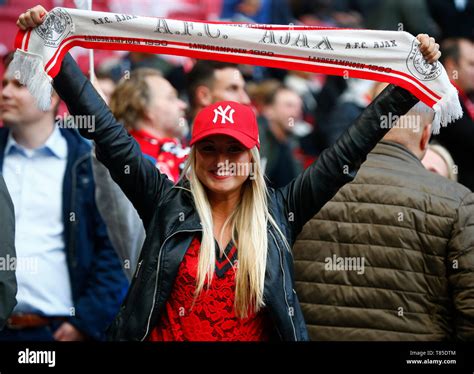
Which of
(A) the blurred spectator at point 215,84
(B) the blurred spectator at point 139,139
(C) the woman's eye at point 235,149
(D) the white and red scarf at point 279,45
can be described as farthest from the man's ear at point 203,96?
(C) the woman's eye at point 235,149

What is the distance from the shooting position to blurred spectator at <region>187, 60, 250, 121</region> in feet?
20.2

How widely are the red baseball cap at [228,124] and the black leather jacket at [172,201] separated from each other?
239 millimetres

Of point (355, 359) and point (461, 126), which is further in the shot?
point (461, 126)

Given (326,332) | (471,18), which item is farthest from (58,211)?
(471,18)

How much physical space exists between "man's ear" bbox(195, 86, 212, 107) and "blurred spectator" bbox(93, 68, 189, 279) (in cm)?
15

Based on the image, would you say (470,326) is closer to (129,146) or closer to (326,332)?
(326,332)

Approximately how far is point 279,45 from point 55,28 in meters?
0.91

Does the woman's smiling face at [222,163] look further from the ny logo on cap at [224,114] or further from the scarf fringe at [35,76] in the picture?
the scarf fringe at [35,76]

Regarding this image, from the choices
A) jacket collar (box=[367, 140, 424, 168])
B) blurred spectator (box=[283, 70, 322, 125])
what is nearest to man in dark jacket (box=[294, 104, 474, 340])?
jacket collar (box=[367, 140, 424, 168])

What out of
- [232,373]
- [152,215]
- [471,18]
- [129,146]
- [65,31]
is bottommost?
[232,373]

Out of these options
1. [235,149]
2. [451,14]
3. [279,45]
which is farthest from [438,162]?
[451,14]

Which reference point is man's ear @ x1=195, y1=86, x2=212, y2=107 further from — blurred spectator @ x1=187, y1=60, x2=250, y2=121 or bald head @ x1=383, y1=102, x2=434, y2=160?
bald head @ x1=383, y1=102, x2=434, y2=160

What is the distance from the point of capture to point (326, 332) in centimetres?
445

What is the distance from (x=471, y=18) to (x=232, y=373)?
546 centimetres
